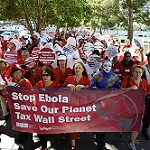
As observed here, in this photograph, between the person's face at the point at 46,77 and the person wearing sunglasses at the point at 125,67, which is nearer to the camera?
the person's face at the point at 46,77

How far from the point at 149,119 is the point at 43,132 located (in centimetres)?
222

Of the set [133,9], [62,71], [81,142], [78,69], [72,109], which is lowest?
[81,142]

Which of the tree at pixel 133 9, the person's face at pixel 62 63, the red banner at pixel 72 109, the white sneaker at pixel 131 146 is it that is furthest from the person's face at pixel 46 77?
the tree at pixel 133 9

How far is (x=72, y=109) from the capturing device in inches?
185

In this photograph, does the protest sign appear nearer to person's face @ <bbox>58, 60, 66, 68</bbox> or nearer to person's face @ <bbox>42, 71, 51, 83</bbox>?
person's face @ <bbox>58, 60, 66, 68</bbox>

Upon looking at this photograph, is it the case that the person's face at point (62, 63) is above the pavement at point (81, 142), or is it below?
above

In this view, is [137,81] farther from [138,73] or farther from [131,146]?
[131,146]

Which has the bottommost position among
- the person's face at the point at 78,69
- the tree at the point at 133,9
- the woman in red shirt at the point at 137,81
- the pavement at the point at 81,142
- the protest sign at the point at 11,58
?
the pavement at the point at 81,142

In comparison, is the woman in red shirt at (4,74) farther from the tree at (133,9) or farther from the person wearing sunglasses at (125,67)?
the tree at (133,9)

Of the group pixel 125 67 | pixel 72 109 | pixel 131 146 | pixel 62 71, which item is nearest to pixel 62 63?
pixel 62 71

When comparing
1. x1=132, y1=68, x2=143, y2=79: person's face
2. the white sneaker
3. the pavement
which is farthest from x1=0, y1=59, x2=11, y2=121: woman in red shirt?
the white sneaker

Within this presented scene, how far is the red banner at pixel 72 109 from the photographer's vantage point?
4.65m

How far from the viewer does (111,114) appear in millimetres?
4730

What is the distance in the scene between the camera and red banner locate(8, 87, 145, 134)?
4652 millimetres
